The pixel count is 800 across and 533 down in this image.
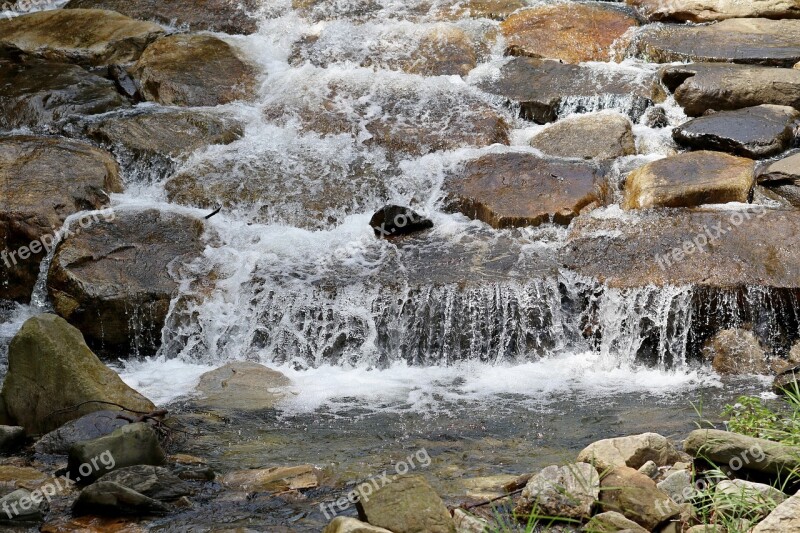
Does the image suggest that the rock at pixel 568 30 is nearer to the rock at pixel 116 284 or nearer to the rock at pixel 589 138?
the rock at pixel 589 138

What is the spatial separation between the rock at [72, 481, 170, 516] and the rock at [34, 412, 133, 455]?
2.92 feet

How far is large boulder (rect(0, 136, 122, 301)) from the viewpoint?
27.7ft

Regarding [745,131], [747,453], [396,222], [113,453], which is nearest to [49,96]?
[396,222]

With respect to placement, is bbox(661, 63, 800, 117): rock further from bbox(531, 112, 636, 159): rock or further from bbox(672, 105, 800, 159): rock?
bbox(531, 112, 636, 159): rock

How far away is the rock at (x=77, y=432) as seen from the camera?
17.6ft

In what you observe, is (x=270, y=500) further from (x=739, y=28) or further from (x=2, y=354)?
(x=739, y=28)

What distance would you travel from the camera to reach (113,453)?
16.0ft

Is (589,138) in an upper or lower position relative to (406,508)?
upper

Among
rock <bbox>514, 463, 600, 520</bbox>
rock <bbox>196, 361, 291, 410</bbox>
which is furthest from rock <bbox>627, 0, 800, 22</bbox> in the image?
rock <bbox>514, 463, 600, 520</bbox>

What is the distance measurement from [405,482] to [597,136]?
6.47 meters

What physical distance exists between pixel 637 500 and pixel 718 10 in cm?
1004

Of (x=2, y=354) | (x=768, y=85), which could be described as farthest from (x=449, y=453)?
(x=768, y=85)

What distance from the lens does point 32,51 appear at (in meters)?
12.7

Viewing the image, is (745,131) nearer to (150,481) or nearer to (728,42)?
(728,42)
